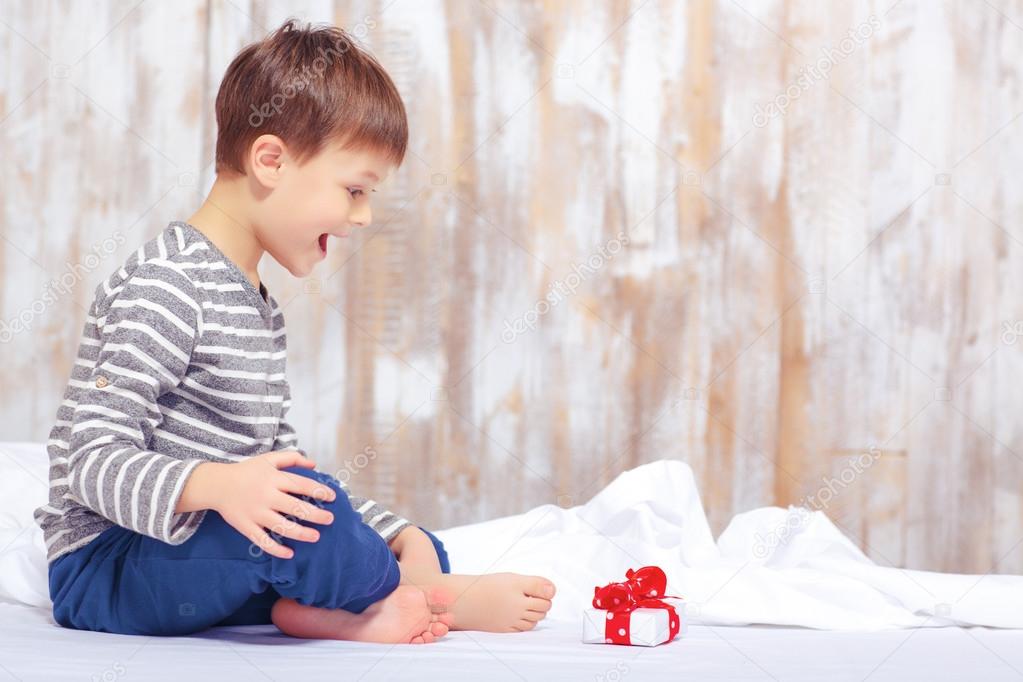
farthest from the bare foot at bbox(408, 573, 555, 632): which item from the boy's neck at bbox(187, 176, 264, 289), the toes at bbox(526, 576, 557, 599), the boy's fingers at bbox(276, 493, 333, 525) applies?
the boy's neck at bbox(187, 176, 264, 289)

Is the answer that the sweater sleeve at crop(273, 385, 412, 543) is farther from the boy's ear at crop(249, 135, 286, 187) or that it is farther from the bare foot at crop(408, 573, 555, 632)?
the boy's ear at crop(249, 135, 286, 187)

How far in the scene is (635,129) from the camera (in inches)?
72.8

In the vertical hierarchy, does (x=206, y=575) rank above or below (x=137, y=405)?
below

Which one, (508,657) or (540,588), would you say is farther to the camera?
(540,588)

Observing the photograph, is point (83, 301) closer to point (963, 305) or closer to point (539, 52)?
point (539, 52)

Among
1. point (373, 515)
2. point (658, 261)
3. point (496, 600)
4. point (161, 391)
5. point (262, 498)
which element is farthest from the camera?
point (658, 261)

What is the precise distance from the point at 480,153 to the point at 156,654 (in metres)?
1.18

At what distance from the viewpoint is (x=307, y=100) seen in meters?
1.00

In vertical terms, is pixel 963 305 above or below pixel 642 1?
below

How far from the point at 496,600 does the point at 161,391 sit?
0.36 metres

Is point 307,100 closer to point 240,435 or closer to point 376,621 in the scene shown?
point 240,435

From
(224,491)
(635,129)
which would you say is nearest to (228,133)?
(224,491)

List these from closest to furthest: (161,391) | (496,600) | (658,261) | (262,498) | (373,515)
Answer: (262,498) → (161,391) → (496,600) → (373,515) → (658,261)

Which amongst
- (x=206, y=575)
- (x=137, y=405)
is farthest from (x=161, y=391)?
(x=206, y=575)
